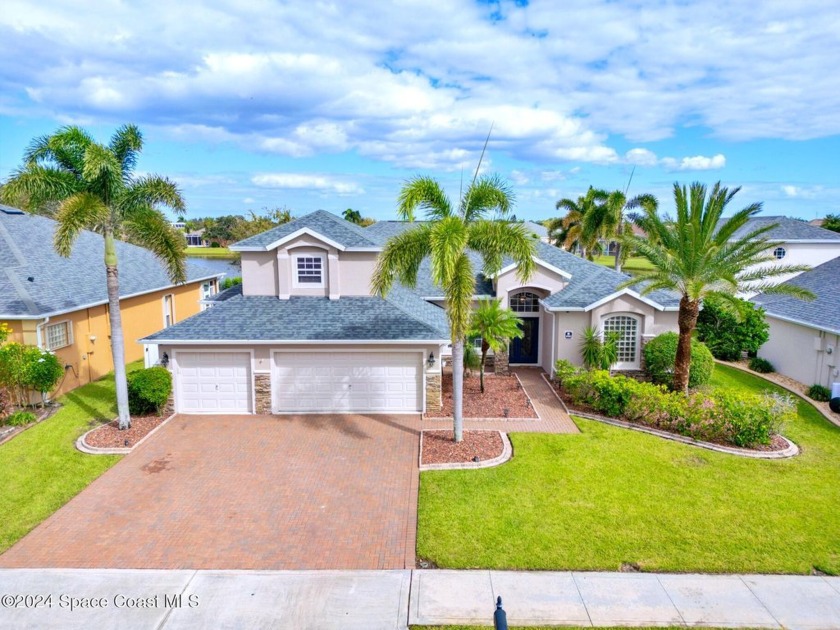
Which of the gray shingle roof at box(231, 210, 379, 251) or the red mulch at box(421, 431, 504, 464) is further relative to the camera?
the gray shingle roof at box(231, 210, 379, 251)

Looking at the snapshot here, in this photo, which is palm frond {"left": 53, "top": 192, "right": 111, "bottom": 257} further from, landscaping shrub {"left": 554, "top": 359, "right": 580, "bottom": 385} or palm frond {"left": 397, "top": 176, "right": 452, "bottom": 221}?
landscaping shrub {"left": 554, "top": 359, "right": 580, "bottom": 385}

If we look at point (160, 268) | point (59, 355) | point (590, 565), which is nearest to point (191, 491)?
point (590, 565)

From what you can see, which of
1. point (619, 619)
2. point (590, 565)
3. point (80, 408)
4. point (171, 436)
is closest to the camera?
point (619, 619)

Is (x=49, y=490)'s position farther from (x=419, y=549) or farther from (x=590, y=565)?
(x=590, y=565)

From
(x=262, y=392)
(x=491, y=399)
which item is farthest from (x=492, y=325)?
(x=262, y=392)

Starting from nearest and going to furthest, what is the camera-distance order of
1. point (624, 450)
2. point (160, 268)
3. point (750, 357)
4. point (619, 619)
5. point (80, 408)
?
point (619, 619)
point (624, 450)
point (80, 408)
point (750, 357)
point (160, 268)

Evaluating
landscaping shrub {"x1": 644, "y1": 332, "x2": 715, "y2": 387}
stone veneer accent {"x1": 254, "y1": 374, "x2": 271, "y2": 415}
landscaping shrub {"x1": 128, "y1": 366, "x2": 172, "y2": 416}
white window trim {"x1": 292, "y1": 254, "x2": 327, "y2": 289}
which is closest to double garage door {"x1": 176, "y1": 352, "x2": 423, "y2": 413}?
stone veneer accent {"x1": 254, "y1": 374, "x2": 271, "y2": 415}
